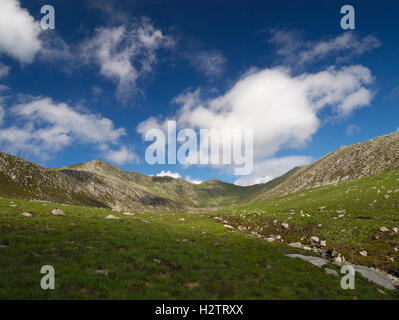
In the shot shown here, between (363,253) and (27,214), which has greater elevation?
(27,214)

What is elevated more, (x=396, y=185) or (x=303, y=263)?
(x=396, y=185)

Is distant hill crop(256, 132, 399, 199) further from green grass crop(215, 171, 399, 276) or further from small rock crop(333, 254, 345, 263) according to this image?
small rock crop(333, 254, 345, 263)

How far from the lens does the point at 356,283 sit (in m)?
15.4

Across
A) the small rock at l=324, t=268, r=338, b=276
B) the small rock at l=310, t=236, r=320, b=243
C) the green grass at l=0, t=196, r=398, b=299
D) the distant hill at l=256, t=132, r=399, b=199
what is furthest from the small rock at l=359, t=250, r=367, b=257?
the distant hill at l=256, t=132, r=399, b=199

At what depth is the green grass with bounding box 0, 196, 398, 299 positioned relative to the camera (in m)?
10.8

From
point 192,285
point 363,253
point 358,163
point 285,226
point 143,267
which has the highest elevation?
point 358,163

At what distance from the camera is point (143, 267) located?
14492 mm

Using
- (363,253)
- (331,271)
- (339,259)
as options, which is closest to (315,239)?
(363,253)

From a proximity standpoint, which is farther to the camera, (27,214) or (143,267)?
(27,214)

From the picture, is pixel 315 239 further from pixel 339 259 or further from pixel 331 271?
pixel 331 271

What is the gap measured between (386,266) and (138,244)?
24.4m
